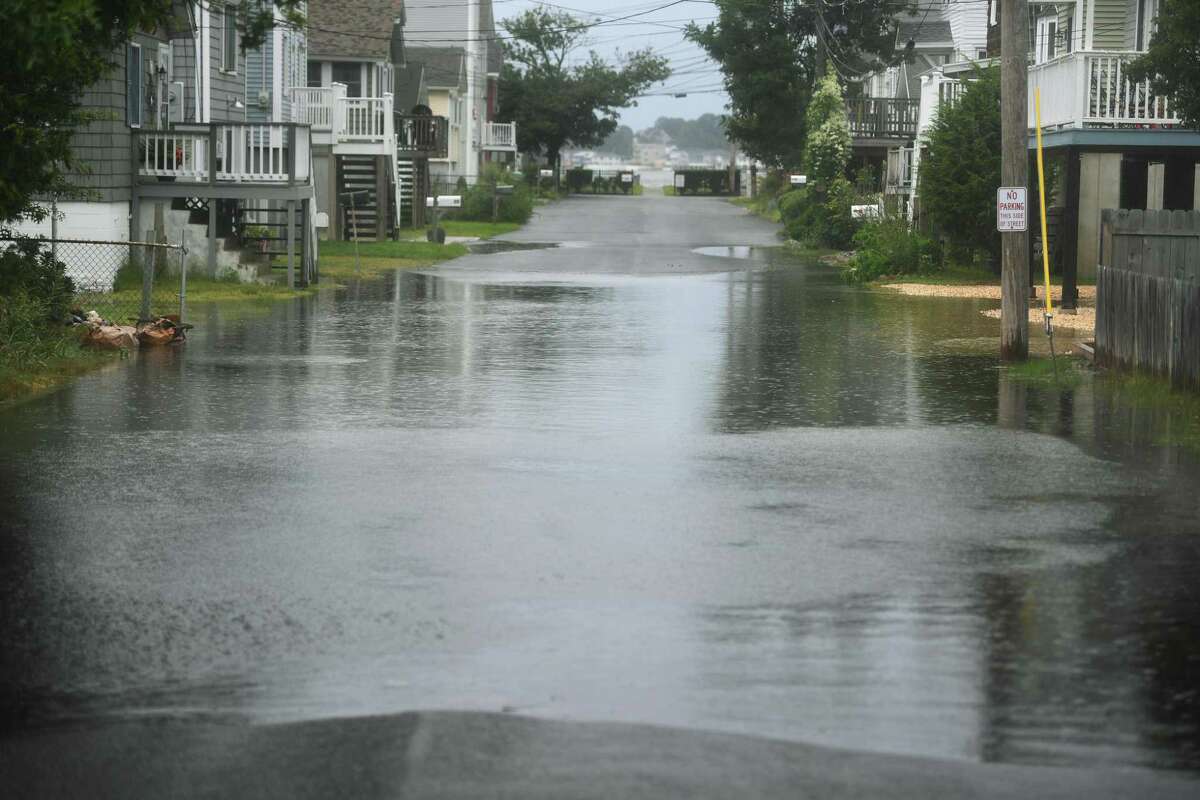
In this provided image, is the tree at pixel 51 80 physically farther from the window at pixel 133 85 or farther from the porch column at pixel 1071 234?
the porch column at pixel 1071 234

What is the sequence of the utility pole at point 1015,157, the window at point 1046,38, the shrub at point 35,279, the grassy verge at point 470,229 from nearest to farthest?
the shrub at point 35,279, the utility pole at point 1015,157, the window at point 1046,38, the grassy verge at point 470,229

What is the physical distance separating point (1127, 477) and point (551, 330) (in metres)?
12.5

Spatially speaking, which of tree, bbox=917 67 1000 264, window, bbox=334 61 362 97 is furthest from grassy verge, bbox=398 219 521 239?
tree, bbox=917 67 1000 264

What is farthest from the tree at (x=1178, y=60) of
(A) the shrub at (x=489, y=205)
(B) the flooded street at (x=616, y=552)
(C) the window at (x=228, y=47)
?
(A) the shrub at (x=489, y=205)

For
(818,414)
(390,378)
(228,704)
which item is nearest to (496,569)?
(228,704)

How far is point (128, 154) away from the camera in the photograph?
3066cm

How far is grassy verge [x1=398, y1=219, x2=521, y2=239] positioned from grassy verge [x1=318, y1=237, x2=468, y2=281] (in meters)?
7.25

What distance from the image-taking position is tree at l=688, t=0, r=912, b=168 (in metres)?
82.1

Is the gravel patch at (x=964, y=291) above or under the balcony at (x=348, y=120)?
under

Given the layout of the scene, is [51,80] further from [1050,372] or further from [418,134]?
[418,134]

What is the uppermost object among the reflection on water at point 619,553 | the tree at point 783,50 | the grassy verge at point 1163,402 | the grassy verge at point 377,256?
the tree at point 783,50

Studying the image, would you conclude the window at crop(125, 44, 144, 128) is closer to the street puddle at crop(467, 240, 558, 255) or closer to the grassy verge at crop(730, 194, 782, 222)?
the street puddle at crop(467, 240, 558, 255)

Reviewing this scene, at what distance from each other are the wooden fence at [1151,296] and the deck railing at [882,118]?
3523 centimetres

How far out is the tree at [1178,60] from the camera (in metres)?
21.0
